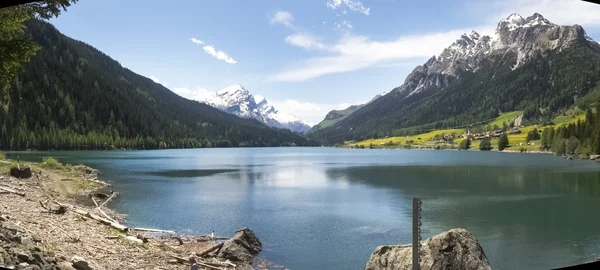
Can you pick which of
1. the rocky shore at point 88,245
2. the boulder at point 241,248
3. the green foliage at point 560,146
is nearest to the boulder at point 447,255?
the rocky shore at point 88,245

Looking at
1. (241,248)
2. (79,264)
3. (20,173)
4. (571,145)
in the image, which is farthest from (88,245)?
(571,145)

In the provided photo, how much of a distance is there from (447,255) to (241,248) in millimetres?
9115

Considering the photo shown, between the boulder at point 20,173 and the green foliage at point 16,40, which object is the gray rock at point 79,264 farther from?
the boulder at point 20,173

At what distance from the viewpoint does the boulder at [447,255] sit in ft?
48.9

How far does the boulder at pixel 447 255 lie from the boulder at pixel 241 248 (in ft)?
22.3

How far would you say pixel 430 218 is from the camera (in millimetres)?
31734

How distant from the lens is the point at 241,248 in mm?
19719

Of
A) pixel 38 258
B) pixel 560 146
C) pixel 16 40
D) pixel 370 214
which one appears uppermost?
pixel 16 40

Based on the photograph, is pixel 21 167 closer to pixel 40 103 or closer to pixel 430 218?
pixel 430 218

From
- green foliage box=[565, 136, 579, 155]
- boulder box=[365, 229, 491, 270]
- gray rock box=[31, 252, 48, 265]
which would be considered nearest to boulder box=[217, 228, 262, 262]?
boulder box=[365, 229, 491, 270]

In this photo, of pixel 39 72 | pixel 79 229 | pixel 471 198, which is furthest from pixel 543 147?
pixel 39 72

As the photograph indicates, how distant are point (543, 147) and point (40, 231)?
143 m

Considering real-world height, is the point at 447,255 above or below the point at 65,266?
below

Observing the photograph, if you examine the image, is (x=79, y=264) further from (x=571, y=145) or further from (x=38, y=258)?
(x=571, y=145)
